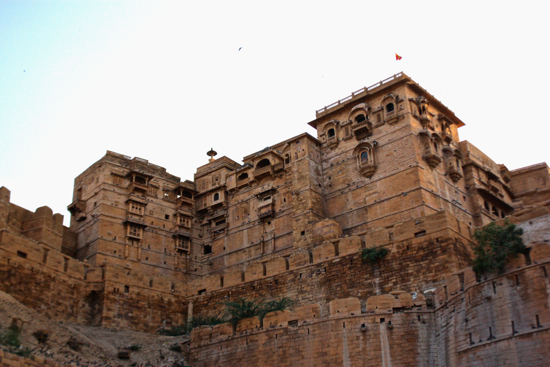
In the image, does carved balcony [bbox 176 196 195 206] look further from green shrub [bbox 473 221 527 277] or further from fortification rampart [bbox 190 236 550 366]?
green shrub [bbox 473 221 527 277]

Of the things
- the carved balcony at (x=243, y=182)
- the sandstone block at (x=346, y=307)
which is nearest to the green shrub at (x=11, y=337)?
the sandstone block at (x=346, y=307)

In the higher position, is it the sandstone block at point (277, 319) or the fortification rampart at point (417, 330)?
the sandstone block at point (277, 319)

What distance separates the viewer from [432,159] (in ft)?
117

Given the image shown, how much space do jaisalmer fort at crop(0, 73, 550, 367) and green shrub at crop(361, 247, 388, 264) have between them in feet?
0.96

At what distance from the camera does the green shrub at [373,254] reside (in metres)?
27.7

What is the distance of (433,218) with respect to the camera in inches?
1071

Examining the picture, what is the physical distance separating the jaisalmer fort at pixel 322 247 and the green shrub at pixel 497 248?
0.33m

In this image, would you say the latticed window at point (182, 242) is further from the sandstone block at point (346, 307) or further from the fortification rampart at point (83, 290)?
the sandstone block at point (346, 307)

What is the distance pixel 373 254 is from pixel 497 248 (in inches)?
324

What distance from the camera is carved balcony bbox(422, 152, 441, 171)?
35594 mm

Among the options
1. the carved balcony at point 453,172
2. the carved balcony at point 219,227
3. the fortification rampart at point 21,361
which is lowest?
the fortification rampart at point 21,361

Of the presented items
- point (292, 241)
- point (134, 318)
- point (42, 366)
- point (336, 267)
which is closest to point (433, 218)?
point (336, 267)

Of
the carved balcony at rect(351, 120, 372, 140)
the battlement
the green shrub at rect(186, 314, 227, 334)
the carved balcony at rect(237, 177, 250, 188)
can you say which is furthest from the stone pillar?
the carved balcony at rect(351, 120, 372, 140)

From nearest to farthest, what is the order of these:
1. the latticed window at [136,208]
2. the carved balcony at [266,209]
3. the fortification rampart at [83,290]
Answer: the fortification rampart at [83,290] < the carved balcony at [266,209] < the latticed window at [136,208]
